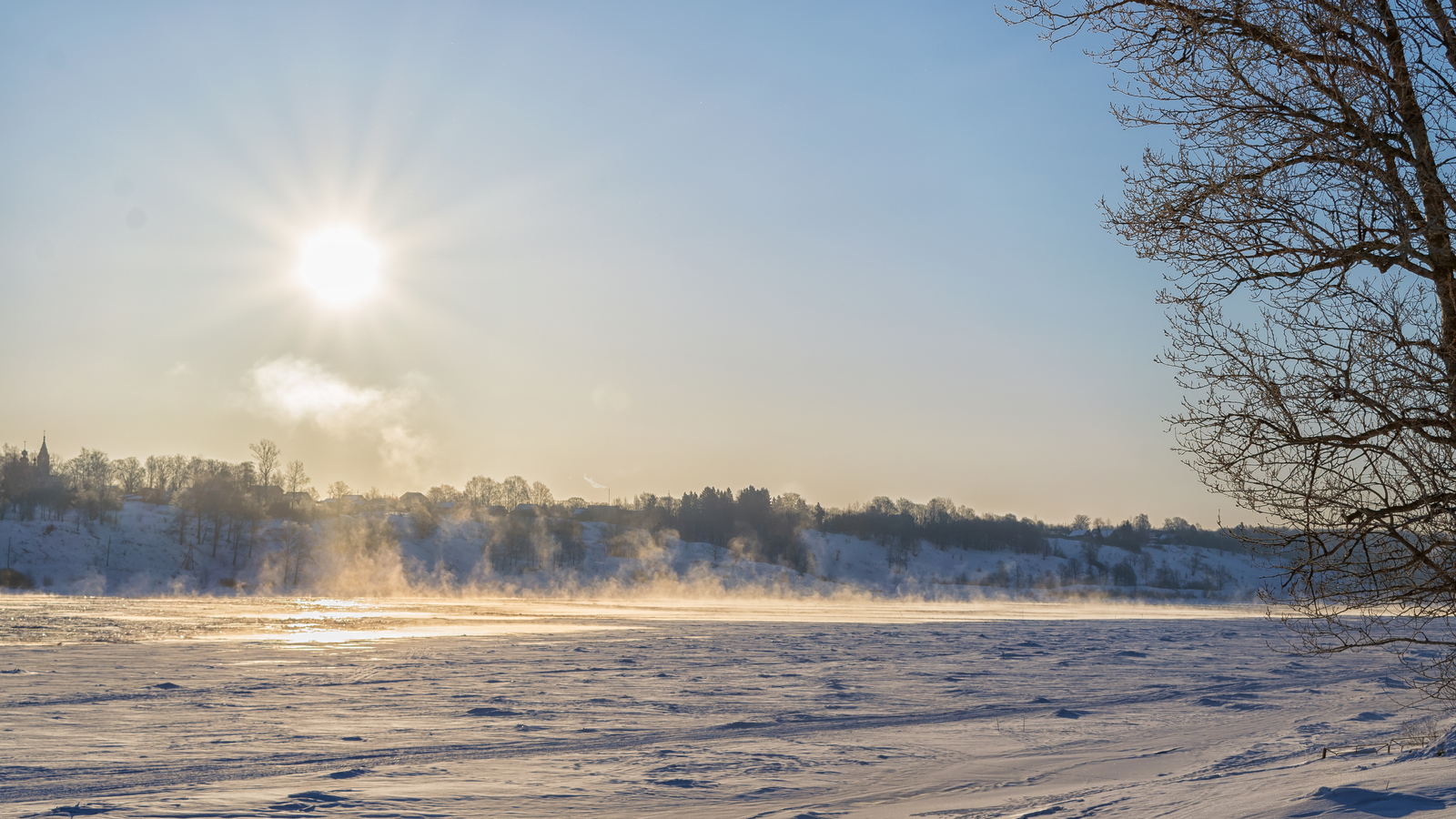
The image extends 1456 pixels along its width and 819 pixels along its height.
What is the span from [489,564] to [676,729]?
9860cm

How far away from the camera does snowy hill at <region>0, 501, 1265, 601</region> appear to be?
85.6 metres

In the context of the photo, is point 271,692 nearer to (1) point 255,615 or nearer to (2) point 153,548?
(1) point 255,615

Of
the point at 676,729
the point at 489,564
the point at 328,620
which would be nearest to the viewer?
the point at 676,729

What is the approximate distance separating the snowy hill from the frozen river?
191 feet

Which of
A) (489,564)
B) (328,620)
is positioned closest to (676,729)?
(328,620)

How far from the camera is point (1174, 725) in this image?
1480 centimetres

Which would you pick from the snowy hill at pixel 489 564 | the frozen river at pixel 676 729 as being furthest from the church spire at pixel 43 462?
the frozen river at pixel 676 729

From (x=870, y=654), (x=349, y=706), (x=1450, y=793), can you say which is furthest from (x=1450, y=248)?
(x=870, y=654)

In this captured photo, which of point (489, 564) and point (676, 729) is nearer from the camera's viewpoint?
point (676, 729)

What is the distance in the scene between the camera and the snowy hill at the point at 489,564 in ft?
281

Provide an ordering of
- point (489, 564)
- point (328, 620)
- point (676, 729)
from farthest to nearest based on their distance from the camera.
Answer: point (489, 564) → point (328, 620) → point (676, 729)

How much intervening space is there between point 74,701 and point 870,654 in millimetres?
17501

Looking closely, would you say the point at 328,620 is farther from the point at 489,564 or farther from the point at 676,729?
the point at 489,564

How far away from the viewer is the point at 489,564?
108 metres
